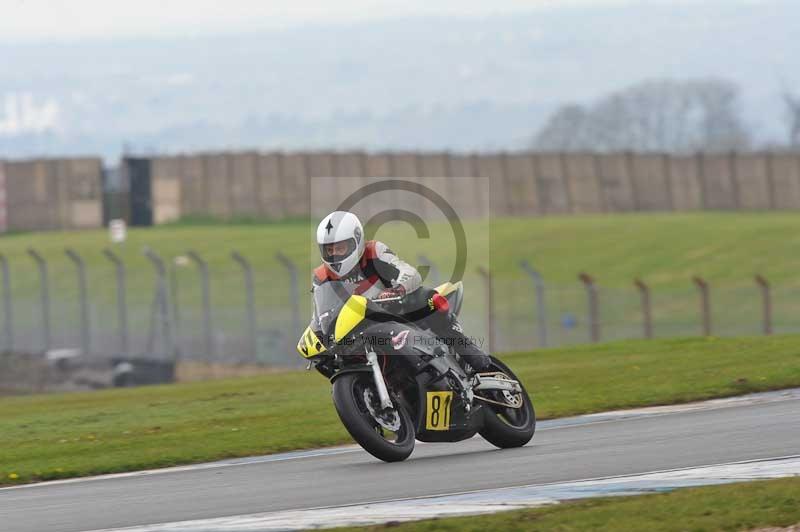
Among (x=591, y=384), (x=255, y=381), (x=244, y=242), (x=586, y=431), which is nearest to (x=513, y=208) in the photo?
(x=244, y=242)

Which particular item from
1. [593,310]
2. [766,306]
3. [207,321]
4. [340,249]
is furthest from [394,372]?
[207,321]

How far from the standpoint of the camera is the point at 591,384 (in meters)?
17.5

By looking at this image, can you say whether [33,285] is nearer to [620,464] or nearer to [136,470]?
[136,470]

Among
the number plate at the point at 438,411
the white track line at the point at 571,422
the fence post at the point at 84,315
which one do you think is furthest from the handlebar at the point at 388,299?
the fence post at the point at 84,315

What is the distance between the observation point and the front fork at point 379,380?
1141 cm

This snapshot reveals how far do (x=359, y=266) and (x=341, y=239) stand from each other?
0.44 metres

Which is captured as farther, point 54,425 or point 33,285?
point 33,285

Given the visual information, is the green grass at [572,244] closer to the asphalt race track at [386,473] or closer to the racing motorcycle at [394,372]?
the asphalt race track at [386,473]

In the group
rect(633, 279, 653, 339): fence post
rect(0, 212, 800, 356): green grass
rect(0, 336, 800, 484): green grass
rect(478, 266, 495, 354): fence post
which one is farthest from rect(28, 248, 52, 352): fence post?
rect(633, 279, 653, 339): fence post

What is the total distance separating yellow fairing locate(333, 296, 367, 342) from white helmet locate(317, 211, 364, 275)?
24 centimetres

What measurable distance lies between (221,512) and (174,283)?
22022mm

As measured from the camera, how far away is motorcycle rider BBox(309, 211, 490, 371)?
11.4m

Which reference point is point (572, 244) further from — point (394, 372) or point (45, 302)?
point (394, 372)

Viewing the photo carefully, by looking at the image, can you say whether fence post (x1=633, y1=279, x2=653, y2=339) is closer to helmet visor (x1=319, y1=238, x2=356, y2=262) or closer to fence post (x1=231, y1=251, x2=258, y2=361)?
fence post (x1=231, y1=251, x2=258, y2=361)
